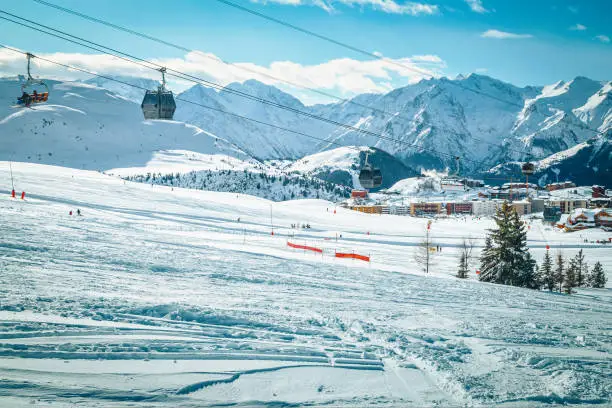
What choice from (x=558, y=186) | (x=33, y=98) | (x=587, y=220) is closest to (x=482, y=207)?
(x=587, y=220)

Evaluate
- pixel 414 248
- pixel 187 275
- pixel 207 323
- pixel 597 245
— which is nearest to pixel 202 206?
pixel 414 248

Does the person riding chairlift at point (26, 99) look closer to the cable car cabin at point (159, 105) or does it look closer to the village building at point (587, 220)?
the cable car cabin at point (159, 105)

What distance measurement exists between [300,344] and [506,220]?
23024 millimetres

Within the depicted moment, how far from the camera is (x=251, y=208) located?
221ft

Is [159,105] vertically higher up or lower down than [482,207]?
higher up

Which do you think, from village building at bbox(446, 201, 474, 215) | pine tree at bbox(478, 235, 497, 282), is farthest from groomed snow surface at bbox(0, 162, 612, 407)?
village building at bbox(446, 201, 474, 215)

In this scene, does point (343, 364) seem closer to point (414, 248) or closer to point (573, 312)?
point (573, 312)

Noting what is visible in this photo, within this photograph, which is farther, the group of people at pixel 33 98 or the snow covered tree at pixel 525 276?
the snow covered tree at pixel 525 276

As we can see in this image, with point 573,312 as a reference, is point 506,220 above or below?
above

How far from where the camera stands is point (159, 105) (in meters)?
22.2

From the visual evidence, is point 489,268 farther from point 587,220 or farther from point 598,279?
point 587,220

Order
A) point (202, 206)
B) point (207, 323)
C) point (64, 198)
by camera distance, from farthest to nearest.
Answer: point (202, 206) < point (64, 198) < point (207, 323)

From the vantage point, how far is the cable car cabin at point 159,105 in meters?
22.1

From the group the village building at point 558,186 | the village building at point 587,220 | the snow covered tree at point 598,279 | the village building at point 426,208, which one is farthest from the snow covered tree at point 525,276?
the village building at point 558,186
